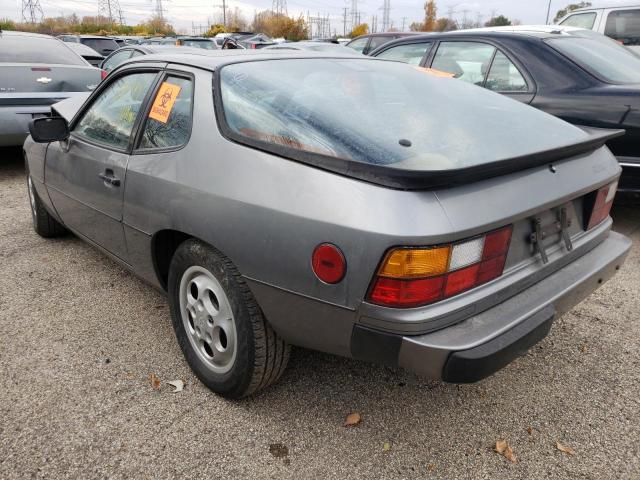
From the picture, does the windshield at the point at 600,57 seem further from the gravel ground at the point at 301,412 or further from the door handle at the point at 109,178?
the door handle at the point at 109,178

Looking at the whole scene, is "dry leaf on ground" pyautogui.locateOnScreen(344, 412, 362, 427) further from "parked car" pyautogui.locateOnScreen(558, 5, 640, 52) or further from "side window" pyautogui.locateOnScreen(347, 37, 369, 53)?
"side window" pyautogui.locateOnScreen(347, 37, 369, 53)

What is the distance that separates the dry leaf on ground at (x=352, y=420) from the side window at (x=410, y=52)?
3935mm

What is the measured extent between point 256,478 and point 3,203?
14.4 feet

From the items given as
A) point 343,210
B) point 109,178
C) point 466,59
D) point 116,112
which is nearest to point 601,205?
point 343,210

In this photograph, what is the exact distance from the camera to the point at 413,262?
1623 millimetres

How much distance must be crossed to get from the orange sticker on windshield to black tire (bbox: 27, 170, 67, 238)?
6.28 ft

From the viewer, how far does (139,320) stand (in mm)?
2969

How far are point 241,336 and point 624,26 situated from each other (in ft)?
27.9

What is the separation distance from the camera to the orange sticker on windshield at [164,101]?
240 centimetres

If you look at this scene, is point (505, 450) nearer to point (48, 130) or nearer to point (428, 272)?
point (428, 272)

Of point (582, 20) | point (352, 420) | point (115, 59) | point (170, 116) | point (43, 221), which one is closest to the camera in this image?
point (352, 420)

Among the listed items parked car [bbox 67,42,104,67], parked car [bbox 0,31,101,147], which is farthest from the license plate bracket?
parked car [bbox 67,42,104,67]

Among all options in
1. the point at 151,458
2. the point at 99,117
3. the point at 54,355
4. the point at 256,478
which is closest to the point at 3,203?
the point at 99,117

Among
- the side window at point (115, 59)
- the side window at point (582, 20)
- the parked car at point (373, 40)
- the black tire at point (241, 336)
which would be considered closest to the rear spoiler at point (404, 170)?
the black tire at point (241, 336)
